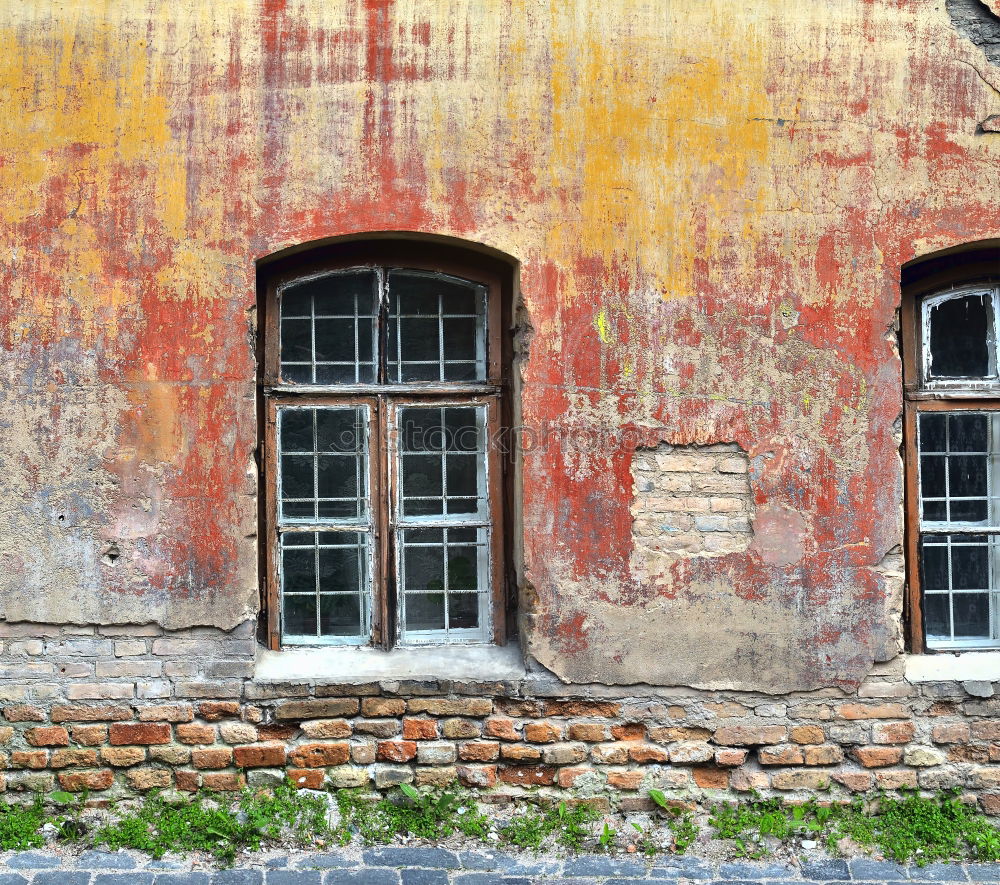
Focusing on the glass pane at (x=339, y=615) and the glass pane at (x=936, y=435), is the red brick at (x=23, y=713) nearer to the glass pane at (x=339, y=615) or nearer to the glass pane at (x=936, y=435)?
the glass pane at (x=339, y=615)

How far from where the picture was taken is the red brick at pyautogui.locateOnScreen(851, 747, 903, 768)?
156 inches

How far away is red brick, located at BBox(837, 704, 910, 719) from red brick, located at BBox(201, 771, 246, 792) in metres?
2.64

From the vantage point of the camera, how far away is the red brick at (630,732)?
13.0 ft

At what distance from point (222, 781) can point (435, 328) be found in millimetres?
2214

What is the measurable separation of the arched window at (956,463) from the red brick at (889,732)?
1.47ft

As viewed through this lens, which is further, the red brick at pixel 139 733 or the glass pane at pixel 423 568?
the glass pane at pixel 423 568

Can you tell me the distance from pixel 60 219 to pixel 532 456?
2.27 metres

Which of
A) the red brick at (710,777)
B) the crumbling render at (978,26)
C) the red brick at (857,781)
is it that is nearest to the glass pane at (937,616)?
the red brick at (857,781)

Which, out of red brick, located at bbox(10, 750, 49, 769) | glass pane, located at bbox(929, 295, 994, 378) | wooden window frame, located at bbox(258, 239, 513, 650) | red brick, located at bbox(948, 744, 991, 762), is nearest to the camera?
red brick, located at bbox(10, 750, 49, 769)

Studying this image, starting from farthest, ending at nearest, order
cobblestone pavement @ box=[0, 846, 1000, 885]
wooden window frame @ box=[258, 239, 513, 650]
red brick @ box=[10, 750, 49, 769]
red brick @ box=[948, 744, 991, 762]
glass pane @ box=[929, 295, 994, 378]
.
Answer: glass pane @ box=[929, 295, 994, 378]
wooden window frame @ box=[258, 239, 513, 650]
red brick @ box=[948, 744, 991, 762]
red brick @ box=[10, 750, 49, 769]
cobblestone pavement @ box=[0, 846, 1000, 885]

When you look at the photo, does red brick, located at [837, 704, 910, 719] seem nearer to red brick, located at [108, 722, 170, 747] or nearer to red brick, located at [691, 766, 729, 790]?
red brick, located at [691, 766, 729, 790]

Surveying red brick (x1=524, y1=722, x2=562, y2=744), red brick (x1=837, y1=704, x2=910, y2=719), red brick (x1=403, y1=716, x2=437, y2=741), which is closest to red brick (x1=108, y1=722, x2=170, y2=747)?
red brick (x1=403, y1=716, x2=437, y2=741)

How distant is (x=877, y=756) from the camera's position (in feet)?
13.0

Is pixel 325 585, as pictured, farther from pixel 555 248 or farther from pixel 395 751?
pixel 555 248
